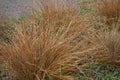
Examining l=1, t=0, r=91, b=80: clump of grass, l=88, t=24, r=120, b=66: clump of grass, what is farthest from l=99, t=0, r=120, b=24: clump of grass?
l=1, t=0, r=91, b=80: clump of grass

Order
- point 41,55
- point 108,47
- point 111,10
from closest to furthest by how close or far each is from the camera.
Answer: point 41,55
point 108,47
point 111,10

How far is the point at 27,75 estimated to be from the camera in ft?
10.4

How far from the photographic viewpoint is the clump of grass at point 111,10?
4.60 metres

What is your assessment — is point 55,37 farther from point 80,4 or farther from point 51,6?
point 80,4

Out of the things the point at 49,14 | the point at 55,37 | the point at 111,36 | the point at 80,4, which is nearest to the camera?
the point at 55,37

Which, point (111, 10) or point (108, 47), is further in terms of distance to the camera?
point (111, 10)

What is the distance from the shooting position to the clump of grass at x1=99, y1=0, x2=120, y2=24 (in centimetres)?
460

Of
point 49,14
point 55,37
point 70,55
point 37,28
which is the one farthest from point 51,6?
point 70,55

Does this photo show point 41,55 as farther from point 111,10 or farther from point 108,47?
point 111,10

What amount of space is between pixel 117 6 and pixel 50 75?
193 cm

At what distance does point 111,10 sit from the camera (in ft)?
15.2

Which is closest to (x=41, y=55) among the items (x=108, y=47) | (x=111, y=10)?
(x=108, y=47)

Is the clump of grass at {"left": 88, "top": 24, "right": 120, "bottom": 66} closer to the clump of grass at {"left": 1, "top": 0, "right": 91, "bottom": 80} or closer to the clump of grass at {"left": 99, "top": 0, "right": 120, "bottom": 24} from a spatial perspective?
the clump of grass at {"left": 1, "top": 0, "right": 91, "bottom": 80}

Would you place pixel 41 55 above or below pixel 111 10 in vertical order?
below
